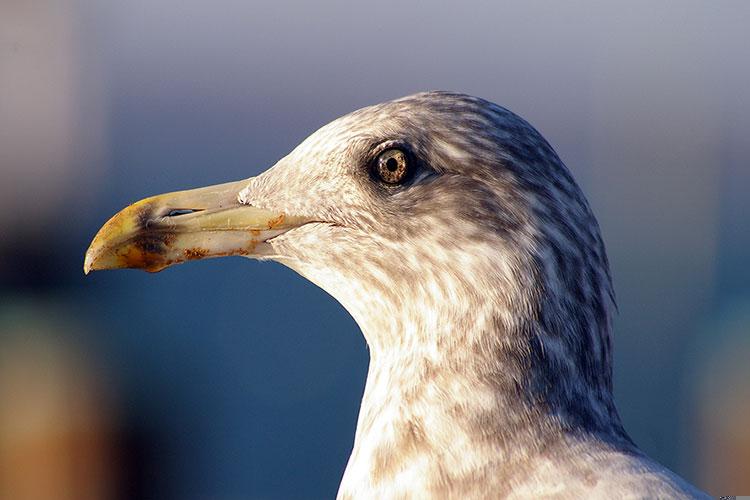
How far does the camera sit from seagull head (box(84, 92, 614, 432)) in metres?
1.47

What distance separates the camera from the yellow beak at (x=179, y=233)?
5.41 ft

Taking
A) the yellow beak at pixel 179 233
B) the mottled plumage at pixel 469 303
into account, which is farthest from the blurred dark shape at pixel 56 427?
the mottled plumage at pixel 469 303

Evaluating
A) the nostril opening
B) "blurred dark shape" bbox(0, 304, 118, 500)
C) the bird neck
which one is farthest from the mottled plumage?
"blurred dark shape" bbox(0, 304, 118, 500)

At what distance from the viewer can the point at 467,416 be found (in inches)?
57.0

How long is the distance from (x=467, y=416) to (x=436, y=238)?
10.0 inches

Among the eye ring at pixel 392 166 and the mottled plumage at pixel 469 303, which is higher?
the eye ring at pixel 392 166

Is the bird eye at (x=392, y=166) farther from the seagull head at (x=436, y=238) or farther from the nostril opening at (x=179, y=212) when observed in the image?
the nostril opening at (x=179, y=212)

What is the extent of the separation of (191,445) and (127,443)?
1179 mm

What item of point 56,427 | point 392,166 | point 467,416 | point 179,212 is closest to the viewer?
point 467,416

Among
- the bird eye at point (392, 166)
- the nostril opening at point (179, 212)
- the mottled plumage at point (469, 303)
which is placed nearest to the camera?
the mottled plumage at point (469, 303)

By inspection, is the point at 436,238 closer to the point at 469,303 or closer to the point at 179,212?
the point at 469,303

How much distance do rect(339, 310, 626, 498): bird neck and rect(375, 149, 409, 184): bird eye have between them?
0.75ft

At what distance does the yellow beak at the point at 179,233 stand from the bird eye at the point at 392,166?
0.48 ft

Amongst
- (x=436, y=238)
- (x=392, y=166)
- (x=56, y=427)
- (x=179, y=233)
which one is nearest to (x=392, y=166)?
(x=392, y=166)
